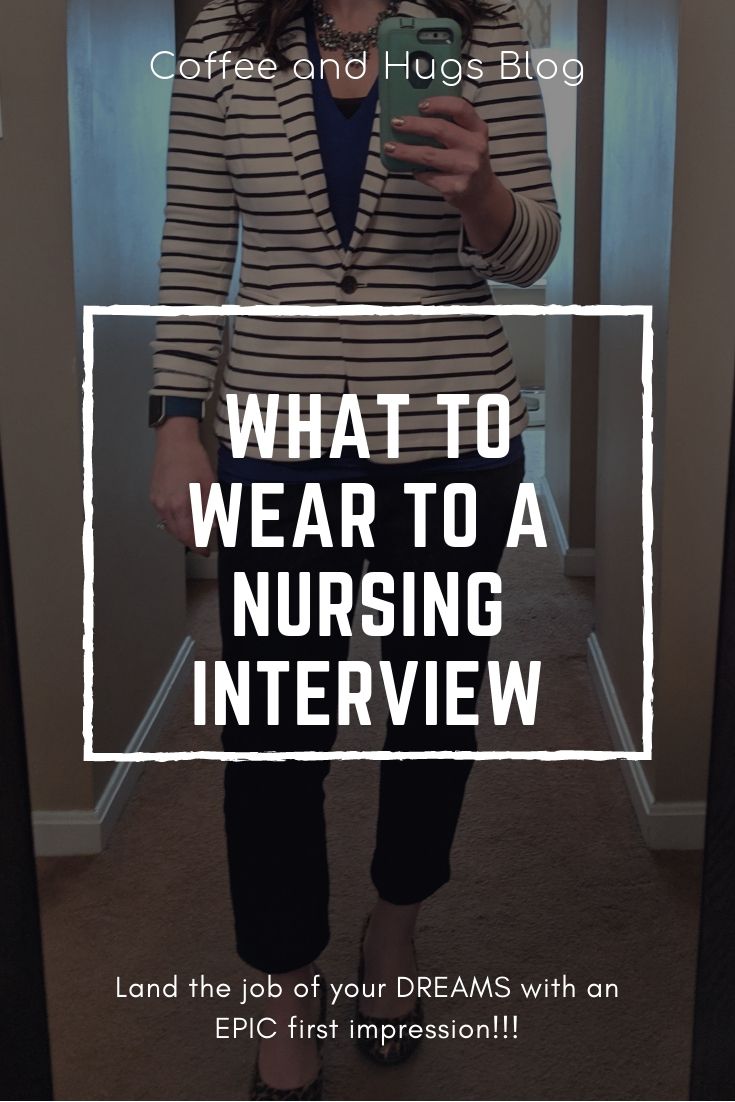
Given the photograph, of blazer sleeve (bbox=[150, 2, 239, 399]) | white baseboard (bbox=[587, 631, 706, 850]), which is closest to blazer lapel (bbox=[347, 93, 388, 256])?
blazer sleeve (bbox=[150, 2, 239, 399])

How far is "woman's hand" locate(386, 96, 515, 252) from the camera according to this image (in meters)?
0.89

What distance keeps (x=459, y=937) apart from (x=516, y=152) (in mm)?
824

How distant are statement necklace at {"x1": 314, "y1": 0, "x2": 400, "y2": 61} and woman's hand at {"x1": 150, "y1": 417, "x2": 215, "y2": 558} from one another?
0.31 m

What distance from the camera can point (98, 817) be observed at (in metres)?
1.61

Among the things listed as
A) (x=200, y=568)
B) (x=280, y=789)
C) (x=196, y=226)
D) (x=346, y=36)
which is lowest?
(x=200, y=568)

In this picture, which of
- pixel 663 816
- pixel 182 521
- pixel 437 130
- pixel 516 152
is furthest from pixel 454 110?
pixel 663 816

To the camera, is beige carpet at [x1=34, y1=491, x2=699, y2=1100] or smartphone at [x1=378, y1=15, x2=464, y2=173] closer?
smartphone at [x1=378, y1=15, x2=464, y2=173]

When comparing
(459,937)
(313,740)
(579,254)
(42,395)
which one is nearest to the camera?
(313,740)

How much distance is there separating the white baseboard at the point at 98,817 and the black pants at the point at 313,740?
417 millimetres

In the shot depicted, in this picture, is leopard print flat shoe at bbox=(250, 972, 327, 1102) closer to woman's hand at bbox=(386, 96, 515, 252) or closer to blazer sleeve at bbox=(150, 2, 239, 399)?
blazer sleeve at bbox=(150, 2, 239, 399)

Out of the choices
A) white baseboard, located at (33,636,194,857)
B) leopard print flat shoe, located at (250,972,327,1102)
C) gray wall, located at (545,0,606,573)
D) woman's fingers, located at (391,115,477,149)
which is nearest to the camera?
woman's fingers, located at (391,115,477,149)

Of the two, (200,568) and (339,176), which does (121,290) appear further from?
(200,568)

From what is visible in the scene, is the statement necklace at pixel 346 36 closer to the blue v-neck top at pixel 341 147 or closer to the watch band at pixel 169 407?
the blue v-neck top at pixel 341 147

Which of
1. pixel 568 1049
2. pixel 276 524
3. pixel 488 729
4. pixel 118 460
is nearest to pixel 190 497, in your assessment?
pixel 276 524
